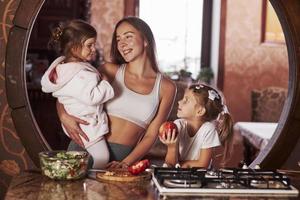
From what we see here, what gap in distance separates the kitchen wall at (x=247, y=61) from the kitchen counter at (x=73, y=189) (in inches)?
134

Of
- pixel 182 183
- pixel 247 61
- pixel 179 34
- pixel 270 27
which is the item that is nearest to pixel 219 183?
pixel 182 183

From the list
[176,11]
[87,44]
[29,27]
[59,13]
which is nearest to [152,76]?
[87,44]

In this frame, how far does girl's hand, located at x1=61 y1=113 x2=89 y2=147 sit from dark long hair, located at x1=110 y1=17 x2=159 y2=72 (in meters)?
0.21

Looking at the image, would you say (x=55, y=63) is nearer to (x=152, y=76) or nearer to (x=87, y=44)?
Answer: (x=87, y=44)

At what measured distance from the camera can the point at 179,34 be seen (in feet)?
15.1

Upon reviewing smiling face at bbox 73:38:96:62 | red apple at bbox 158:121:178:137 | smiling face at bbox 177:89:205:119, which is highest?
smiling face at bbox 73:38:96:62

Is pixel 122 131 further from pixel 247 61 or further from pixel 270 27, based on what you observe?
pixel 270 27

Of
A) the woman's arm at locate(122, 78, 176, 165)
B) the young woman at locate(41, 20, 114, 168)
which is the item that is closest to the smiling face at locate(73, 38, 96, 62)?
the young woman at locate(41, 20, 114, 168)

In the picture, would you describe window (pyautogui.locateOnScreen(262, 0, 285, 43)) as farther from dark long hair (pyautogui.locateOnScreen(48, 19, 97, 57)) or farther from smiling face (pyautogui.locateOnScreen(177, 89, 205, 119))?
dark long hair (pyautogui.locateOnScreen(48, 19, 97, 57))

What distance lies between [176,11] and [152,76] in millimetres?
3095

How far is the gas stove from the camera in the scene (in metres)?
1.29

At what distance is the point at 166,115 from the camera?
5.00 ft

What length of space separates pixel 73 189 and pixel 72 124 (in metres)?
0.22

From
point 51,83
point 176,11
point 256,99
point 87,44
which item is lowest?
point 256,99
